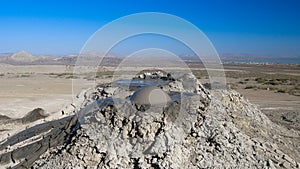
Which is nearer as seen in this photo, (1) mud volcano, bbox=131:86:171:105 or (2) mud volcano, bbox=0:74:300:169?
(2) mud volcano, bbox=0:74:300:169

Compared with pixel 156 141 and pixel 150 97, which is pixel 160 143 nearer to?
pixel 156 141

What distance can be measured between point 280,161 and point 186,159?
2.24m

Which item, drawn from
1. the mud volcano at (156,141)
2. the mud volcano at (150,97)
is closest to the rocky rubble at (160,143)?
the mud volcano at (156,141)

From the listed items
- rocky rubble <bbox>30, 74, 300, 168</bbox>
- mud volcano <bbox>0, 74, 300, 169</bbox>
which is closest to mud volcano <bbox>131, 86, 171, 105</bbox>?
mud volcano <bbox>0, 74, 300, 169</bbox>

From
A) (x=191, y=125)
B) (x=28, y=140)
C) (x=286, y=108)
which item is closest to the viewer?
(x=191, y=125)

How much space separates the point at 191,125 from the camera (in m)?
7.41

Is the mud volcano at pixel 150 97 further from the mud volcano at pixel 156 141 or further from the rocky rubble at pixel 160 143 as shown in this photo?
the rocky rubble at pixel 160 143

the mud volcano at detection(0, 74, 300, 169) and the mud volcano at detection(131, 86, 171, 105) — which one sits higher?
the mud volcano at detection(131, 86, 171, 105)

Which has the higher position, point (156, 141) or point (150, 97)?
point (150, 97)

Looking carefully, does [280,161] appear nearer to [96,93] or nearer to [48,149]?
[48,149]

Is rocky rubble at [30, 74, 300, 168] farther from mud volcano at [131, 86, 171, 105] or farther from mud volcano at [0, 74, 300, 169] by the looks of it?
mud volcano at [131, 86, 171, 105]

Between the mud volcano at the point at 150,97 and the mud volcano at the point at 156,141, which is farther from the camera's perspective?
the mud volcano at the point at 150,97

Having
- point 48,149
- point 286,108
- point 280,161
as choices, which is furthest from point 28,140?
point 286,108

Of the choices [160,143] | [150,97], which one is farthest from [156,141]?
[150,97]
